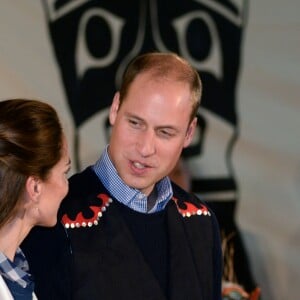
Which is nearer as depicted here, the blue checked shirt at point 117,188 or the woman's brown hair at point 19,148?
the woman's brown hair at point 19,148

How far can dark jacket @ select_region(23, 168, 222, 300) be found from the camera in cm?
138

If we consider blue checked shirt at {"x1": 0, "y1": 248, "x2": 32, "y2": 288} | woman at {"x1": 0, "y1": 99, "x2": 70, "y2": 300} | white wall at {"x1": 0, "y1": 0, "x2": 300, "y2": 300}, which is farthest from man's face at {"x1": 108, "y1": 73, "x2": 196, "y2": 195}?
white wall at {"x1": 0, "y1": 0, "x2": 300, "y2": 300}

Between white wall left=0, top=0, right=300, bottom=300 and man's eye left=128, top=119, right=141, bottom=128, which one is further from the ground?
man's eye left=128, top=119, right=141, bottom=128

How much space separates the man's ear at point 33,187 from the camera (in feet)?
4.33

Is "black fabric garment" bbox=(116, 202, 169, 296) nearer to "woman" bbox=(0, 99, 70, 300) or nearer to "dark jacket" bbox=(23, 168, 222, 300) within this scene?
"dark jacket" bbox=(23, 168, 222, 300)

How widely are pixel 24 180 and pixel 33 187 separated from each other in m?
0.02

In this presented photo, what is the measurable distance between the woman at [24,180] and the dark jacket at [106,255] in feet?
0.17

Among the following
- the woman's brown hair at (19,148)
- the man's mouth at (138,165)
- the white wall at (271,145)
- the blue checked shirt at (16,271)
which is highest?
the woman's brown hair at (19,148)

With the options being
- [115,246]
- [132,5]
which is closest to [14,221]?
[115,246]

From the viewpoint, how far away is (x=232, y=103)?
318 cm

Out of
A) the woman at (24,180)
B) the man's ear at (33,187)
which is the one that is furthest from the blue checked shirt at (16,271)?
the man's ear at (33,187)

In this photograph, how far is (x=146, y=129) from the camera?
1462mm

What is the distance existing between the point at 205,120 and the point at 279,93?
339mm

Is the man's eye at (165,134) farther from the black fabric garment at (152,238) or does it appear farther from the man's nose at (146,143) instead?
the black fabric garment at (152,238)
